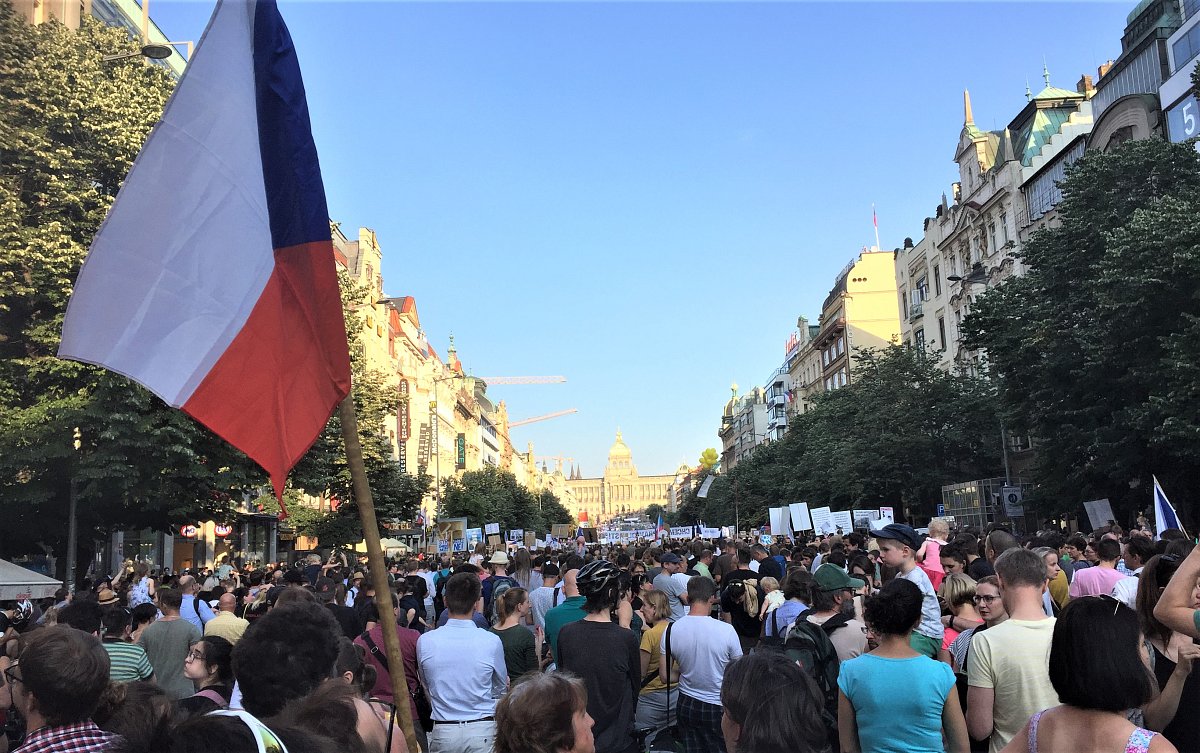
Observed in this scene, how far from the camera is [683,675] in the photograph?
7.09m

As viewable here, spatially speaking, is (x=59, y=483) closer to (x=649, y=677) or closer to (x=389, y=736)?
(x=649, y=677)

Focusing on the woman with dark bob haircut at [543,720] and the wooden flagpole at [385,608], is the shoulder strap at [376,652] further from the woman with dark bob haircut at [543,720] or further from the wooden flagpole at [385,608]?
the woman with dark bob haircut at [543,720]

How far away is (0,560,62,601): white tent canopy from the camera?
544 inches

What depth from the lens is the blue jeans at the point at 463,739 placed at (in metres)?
6.38

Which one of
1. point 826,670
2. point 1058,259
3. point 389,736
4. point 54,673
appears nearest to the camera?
point 54,673

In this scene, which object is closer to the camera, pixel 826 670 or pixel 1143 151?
pixel 826 670

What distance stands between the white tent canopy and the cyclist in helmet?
10444 mm

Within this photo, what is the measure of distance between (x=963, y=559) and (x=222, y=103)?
7.84 metres

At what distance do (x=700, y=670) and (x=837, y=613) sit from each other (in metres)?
0.99

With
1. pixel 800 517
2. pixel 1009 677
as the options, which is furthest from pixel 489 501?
pixel 1009 677

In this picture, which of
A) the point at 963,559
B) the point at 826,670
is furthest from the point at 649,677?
the point at 963,559

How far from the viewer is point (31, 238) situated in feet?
70.8

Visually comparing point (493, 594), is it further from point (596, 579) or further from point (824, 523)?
point (824, 523)

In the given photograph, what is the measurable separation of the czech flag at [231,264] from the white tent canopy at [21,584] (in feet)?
36.8
